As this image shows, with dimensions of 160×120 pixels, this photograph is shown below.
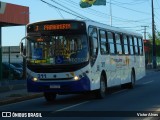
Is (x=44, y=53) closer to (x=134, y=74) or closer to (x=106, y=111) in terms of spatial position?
(x=106, y=111)

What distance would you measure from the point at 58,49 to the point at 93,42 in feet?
5.16

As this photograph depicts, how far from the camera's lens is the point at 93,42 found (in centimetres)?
1811

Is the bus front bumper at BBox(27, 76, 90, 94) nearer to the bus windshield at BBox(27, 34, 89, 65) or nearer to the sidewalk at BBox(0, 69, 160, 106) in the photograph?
the bus windshield at BBox(27, 34, 89, 65)

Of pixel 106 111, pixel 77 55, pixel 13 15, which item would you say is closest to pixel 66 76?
pixel 77 55

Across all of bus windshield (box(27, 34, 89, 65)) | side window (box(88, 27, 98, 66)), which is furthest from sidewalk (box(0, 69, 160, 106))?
side window (box(88, 27, 98, 66))

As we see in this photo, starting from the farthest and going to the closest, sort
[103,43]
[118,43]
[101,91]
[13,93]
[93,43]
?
[13,93], [118,43], [103,43], [101,91], [93,43]

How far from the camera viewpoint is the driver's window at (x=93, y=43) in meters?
17.7

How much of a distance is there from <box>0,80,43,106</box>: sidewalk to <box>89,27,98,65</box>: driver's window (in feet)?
13.3

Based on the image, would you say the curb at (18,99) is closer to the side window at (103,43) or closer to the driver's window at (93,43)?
the driver's window at (93,43)

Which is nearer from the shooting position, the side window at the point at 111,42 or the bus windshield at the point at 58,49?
the bus windshield at the point at 58,49

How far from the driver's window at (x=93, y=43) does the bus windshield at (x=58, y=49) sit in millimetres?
366

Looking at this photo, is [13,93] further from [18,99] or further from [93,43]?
[93,43]

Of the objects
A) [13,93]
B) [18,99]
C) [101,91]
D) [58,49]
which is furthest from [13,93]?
[58,49]

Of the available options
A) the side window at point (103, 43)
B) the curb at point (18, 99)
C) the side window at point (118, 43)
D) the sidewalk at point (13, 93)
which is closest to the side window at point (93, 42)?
the side window at point (103, 43)
